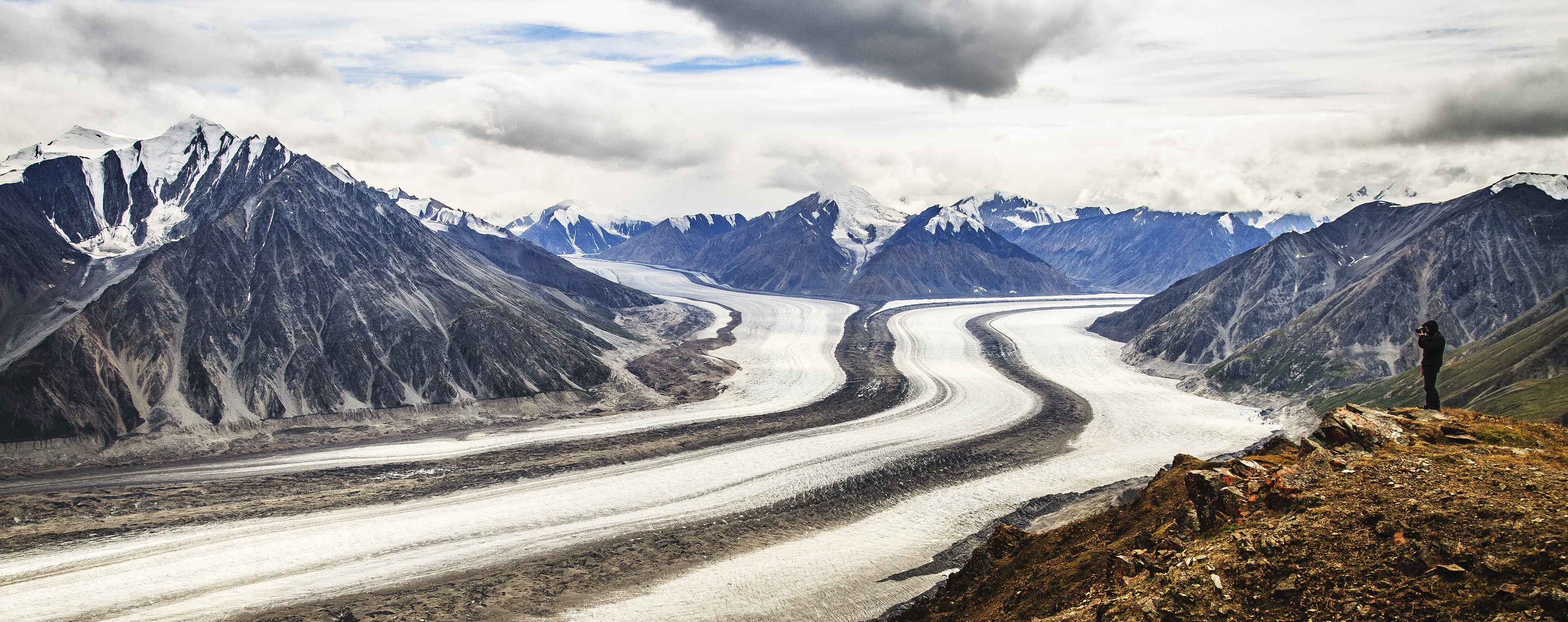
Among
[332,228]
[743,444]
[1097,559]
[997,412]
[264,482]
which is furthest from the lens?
[332,228]

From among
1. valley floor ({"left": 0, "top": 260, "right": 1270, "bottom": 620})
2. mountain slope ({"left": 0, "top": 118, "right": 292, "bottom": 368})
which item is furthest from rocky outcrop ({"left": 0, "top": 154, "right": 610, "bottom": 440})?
valley floor ({"left": 0, "top": 260, "right": 1270, "bottom": 620})

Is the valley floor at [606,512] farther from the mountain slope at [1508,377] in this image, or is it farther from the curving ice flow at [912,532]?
the mountain slope at [1508,377]

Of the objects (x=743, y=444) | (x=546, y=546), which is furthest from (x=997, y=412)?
(x=546, y=546)

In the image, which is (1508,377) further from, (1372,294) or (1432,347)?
(1432,347)

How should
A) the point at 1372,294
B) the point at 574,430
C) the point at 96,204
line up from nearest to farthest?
the point at 574,430 → the point at 96,204 → the point at 1372,294

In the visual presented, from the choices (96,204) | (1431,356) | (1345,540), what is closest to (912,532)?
(1431,356)

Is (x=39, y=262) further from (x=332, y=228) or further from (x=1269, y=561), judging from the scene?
(x=1269, y=561)
